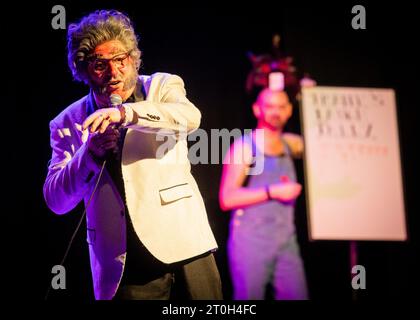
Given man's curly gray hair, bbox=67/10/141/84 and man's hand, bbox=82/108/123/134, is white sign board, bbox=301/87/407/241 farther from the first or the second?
man's hand, bbox=82/108/123/134

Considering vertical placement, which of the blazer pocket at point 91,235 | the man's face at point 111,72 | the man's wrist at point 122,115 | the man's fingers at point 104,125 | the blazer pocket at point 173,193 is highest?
the man's face at point 111,72

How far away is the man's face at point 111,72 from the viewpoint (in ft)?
6.28

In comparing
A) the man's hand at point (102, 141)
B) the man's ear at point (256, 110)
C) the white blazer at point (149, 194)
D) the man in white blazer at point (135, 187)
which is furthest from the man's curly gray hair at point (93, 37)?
the man's ear at point (256, 110)

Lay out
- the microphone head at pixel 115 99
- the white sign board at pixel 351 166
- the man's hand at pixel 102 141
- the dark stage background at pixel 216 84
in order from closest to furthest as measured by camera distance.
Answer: the man's hand at pixel 102 141, the microphone head at pixel 115 99, the dark stage background at pixel 216 84, the white sign board at pixel 351 166

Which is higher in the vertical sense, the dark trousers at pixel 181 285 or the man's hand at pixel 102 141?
the man's hand at pixel 102 141

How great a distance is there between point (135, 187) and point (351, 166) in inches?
81.0

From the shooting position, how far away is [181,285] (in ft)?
6.03

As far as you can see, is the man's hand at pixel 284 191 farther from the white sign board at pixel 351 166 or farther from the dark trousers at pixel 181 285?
the dark trousers at pixel 181 285

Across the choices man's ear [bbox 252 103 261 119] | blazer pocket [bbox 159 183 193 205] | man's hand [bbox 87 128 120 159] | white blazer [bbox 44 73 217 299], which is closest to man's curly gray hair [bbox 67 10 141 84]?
white blazer [bbox 44 73 217 299]

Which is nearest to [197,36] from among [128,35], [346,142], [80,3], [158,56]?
[158,56]

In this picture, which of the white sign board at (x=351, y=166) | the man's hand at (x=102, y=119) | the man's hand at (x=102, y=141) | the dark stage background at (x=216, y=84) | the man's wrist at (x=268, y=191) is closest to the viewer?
the man's hand at (x=102, y=119)

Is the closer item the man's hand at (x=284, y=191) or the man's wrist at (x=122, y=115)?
the man's wrist at (x=122, y=115)
